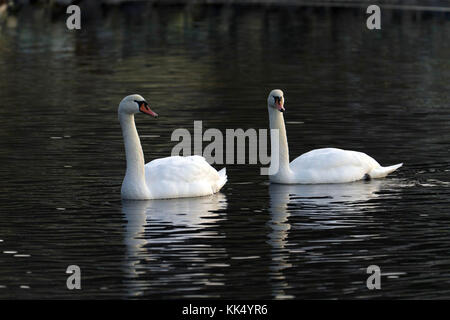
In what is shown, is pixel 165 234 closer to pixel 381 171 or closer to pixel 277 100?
pixel 277 100

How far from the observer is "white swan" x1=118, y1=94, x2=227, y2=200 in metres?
20.2

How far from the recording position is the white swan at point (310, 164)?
2195cm

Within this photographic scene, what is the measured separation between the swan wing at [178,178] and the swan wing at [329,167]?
1850mm

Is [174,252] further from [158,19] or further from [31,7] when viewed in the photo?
[31,7]

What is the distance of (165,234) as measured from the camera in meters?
17.9

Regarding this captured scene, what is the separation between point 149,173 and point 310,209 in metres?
2.53

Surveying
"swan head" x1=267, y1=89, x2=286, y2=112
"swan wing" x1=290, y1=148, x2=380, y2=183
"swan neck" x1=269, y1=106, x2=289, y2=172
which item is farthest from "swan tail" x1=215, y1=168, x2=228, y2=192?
"swan head" x1=267, y1=89, x2=286, y2=112

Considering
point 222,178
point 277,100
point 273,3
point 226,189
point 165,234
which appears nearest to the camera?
point 165,234

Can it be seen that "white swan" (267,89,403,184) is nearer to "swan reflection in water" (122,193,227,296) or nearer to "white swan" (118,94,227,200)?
"swan reflection in water" (122,193,227,296)

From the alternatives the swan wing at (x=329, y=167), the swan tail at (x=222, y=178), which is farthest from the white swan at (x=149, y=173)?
the swan wing at (x=329, y=167)

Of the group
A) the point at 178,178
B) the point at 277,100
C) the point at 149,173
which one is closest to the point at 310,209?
the point at 178,178

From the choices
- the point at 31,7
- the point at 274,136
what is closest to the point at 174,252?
the point at 274,136

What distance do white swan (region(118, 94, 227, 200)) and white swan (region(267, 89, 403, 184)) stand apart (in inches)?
68.5

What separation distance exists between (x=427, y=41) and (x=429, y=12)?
23.3 meters
